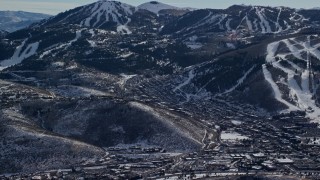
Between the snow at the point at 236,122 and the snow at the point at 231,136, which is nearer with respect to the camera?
the snow at the point at 231,136

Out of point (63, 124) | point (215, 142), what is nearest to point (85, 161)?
point (63, 124)

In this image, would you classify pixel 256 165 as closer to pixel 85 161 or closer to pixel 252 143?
pixel 252 143

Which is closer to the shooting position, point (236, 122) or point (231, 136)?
point (231, 136)

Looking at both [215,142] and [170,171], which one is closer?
[170,171]

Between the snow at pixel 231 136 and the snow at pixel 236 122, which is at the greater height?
the snow at pixel 236 122

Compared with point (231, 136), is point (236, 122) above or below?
above

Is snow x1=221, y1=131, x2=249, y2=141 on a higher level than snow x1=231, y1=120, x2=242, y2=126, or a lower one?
lower

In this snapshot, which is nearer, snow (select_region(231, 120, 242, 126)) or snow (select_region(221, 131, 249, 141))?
snow (select_region(221, 131, 249, 141))

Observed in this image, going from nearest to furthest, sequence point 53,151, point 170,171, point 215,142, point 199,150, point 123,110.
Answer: point 170,171 → point 53,151 → point 199,150 → point 215,142 → point 123,110

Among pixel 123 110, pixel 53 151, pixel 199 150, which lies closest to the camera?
pixel 53 151
